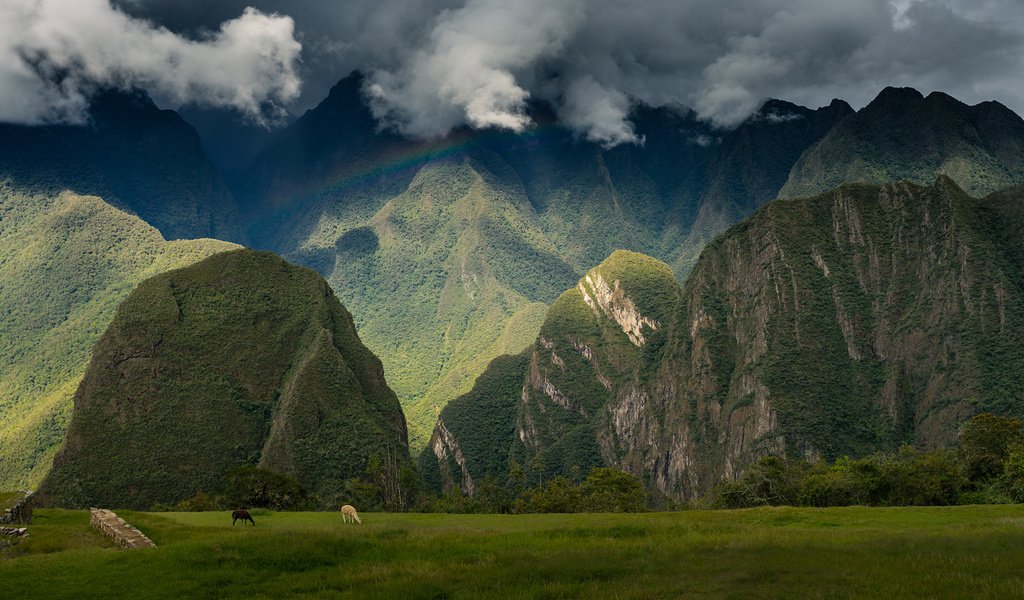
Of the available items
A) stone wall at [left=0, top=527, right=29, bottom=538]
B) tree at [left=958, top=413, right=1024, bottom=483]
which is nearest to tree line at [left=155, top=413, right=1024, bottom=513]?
tree at [left=958, top=413, right=1024, bottom=483]

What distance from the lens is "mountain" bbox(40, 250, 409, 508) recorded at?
4183 inches

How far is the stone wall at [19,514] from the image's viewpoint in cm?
2658

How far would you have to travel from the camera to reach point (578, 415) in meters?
191

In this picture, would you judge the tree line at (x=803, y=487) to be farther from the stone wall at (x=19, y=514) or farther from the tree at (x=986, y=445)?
the stone wall at (x=19, y=514)

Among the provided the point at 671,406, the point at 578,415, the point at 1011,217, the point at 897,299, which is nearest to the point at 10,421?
the point at 578,415

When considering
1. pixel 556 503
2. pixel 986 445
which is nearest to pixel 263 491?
pixel 556 503

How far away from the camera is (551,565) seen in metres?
15.7

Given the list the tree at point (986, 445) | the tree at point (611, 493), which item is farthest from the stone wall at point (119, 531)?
the tree at point (986, 445)

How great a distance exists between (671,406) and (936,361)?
178 ft

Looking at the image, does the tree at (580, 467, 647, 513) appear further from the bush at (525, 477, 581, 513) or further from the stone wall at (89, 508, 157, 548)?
the stone wall at (89, 508, 157, 548)

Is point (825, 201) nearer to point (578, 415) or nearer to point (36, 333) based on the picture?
point (578, 415)

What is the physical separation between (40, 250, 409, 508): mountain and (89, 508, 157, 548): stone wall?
6499cm

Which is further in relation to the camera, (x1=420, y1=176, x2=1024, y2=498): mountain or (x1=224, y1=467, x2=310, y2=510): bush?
(x1=420, y1=176, x2=1024, y2=498): mountain

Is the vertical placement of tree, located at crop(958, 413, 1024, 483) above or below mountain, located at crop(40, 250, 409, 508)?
below
